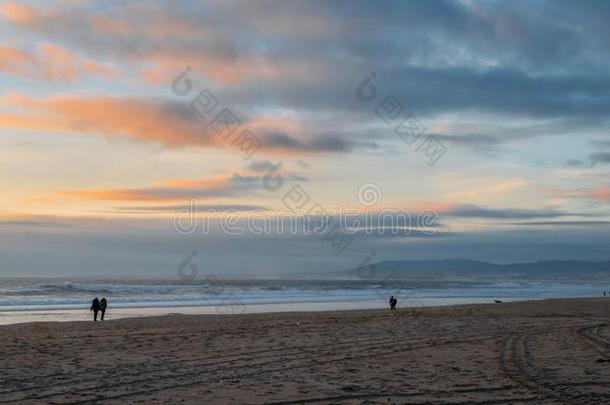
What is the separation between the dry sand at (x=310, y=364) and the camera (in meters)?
8.99

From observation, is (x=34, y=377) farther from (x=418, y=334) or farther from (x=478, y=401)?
(x=418, y=334)

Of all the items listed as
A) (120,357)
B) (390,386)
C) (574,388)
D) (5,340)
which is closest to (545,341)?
(574,388)

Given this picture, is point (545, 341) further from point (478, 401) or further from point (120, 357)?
point (120, 357)

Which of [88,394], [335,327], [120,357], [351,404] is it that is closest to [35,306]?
[335,327]

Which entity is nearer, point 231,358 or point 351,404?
point 351,404

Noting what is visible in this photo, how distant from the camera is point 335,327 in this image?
1958 cm

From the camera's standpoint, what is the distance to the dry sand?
8992 mm

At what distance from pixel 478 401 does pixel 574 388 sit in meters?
→ 1.82

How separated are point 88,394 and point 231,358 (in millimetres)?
4063

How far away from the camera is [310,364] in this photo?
11.9 m

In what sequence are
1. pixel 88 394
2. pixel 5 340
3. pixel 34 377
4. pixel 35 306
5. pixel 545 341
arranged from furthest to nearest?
1. pixel 35 306
2. pixel 5 340
3. pixel 545 341
4. pixel 34 377
5. pixel 88 394

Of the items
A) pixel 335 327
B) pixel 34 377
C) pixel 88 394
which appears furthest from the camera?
pixel 335 327

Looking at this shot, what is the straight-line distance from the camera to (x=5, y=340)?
54.8 feet

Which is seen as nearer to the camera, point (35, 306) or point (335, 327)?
point (335, 327)
